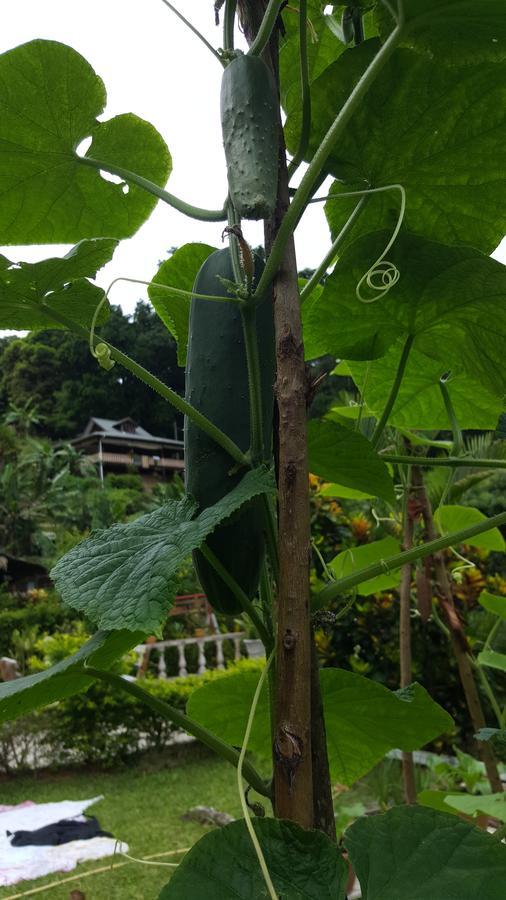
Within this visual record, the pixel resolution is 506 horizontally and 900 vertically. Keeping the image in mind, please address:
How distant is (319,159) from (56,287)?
0.63ft

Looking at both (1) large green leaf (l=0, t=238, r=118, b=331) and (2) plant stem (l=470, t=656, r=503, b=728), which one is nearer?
(1) large green leaf (l=0, t=238, r=118, b=331)

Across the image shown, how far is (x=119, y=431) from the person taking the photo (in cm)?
2933

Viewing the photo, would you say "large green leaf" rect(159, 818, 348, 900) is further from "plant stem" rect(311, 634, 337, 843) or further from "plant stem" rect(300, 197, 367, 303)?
"plant stem" rect(300, 197, 367, 303)

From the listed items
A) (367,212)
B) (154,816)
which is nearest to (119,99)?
(367,212)

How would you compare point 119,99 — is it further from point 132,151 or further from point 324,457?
point 324,457

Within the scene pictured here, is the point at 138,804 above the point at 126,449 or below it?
below

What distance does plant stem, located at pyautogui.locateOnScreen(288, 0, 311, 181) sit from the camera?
47cm

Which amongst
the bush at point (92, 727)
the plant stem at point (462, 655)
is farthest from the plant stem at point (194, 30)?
the bush at point (92, 727)

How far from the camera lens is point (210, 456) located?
0.47 meters

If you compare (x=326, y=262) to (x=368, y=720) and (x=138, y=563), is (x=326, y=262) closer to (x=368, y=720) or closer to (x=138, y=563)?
(x=138, y=563)

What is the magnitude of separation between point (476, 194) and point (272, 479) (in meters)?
0.34

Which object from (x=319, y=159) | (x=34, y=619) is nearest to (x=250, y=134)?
(x=319, y=159)

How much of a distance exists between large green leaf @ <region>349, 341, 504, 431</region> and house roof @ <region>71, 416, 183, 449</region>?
90.2 ft

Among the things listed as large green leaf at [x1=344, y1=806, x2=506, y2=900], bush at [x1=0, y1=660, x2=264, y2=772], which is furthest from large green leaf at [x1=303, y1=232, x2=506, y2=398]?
bush at [x1=0, y1=660, x2=264, y2=772]
